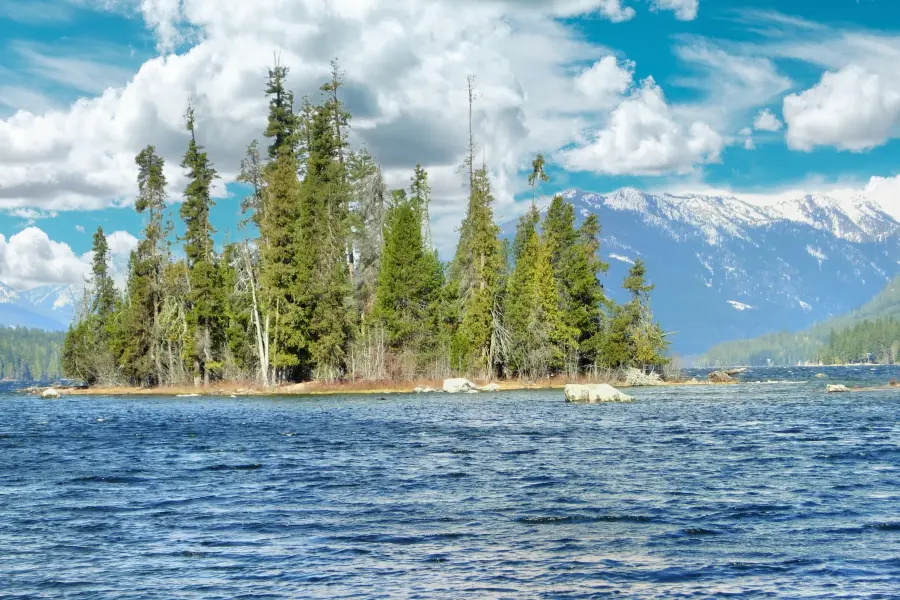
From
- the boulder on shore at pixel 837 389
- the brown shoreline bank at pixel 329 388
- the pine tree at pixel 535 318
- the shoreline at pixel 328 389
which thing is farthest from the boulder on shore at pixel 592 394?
the pine tree at pixel 535 318

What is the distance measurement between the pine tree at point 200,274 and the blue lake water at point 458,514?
52256 mm

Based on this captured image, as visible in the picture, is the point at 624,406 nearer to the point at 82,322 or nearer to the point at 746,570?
the point at 746,570

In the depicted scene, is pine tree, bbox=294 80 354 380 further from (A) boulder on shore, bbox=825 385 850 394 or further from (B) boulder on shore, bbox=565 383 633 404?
(A) boulder on shore, bbox=825 385 850 394

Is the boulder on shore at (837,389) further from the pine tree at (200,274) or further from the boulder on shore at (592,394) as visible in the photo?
the pine tree at (200,274)

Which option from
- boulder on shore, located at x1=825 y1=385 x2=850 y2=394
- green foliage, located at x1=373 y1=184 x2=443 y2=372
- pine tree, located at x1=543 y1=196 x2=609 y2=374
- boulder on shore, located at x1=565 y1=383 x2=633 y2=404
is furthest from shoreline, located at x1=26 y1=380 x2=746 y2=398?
boulder on shore, located at x1=825 y1=385 x2=850 y2=394

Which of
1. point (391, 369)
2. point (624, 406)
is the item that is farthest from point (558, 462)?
point (391, 369)

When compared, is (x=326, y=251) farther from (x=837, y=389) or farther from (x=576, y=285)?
(x=837, y=389)

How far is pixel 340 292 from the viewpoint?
84.1 meters

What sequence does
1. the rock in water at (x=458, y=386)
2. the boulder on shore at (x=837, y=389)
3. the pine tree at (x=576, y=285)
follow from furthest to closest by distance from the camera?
the pine tree at (x=576, y=285), the rock in water at (x=458, y=386), the boulder on shore at (x=837, y=389)

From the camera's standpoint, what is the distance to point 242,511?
62.4 ft

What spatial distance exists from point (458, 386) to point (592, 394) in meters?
20.0

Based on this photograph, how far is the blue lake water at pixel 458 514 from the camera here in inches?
517

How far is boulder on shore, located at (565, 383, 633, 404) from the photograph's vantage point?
2376 inches

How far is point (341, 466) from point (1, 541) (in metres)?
11.6
